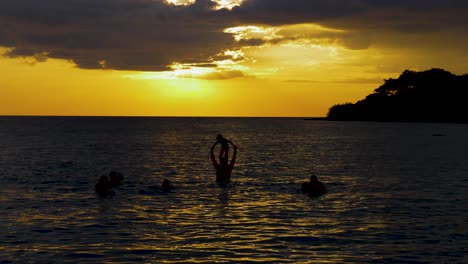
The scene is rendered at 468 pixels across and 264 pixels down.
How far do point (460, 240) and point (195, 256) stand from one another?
8588 mm

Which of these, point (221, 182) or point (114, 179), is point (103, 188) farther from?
point (221, 182)

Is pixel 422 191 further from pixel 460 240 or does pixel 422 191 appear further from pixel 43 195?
pixel 43 195

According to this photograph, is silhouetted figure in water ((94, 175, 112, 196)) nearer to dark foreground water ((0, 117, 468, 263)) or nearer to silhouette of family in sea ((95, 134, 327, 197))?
silhouette of family in sea ((95, 134, 327, 197))

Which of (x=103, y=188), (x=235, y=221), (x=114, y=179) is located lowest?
(x=235, y=221)

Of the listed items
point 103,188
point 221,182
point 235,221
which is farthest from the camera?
point 221,182

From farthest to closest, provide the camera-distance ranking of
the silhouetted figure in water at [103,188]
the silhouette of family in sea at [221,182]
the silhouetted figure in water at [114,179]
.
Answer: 1. the silhouetted figure in water at [114,179]
2. the silhouetted figure in water at [103,188]
3. the silhouette of family in sea at [221,182]

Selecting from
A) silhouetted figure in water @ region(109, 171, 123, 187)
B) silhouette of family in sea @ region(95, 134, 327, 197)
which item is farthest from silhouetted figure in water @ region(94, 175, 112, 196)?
silhouetted figure in water @ region(109, 171, 123, 187)

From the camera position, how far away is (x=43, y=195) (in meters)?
28.4

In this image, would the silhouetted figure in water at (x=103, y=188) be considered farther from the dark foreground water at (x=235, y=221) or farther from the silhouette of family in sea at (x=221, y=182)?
the dark foreground water at (x=235, y=221)

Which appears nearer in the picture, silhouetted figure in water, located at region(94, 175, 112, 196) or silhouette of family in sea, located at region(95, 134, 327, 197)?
silhouette of family in sea, located at region(95, 134, 327, 197)

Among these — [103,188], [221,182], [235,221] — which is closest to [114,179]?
[103,188]

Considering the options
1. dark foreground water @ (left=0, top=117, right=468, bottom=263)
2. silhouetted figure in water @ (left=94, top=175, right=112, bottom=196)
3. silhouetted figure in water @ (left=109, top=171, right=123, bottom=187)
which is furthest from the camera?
silhouetted figure in water @ (left=109, top=171, right=123, bottom=187)

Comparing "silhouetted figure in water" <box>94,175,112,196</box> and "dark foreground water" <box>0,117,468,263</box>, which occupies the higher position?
"silhouetted figure in water" <box>94,175,112,196</box>

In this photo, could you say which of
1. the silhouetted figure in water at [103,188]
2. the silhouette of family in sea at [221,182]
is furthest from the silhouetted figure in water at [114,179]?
the silhouetted figure in water at [103,188]
